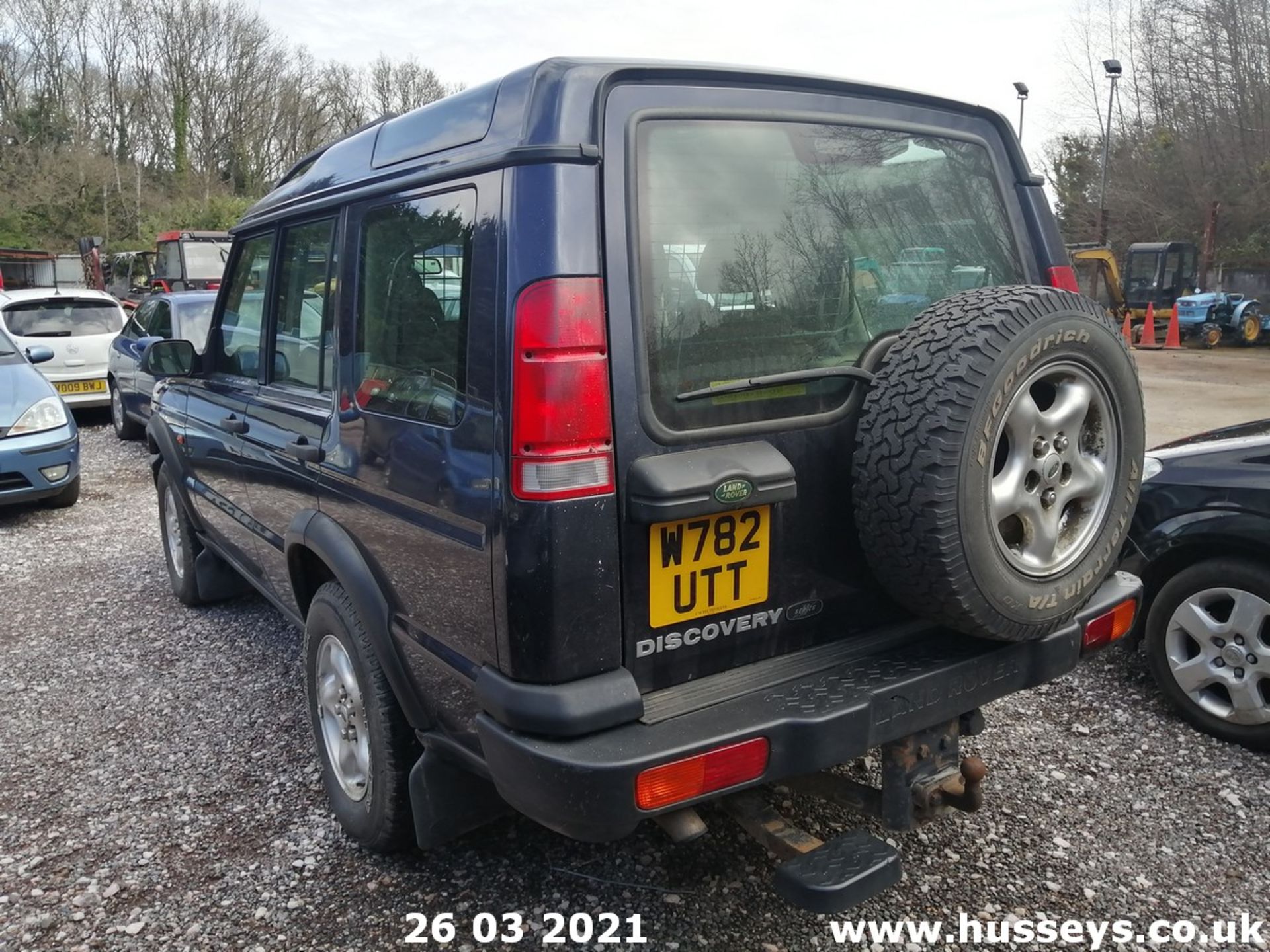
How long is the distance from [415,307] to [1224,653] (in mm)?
3079

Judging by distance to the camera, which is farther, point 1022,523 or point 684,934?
point 684,934

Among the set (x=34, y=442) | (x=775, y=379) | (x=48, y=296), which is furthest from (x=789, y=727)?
(x=48, y=296)

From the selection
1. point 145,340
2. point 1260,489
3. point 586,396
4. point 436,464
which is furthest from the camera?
point 145,340

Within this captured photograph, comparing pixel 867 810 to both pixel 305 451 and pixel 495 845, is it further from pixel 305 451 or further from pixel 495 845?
pixel 305 451

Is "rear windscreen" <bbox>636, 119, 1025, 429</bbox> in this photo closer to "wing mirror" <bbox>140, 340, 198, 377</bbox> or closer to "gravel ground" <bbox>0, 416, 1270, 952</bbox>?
"gravel ground" <bbox>0, 416, 1270, 952</bbox>

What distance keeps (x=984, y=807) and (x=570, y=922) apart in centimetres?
142

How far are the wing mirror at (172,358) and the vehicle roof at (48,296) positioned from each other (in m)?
8.19

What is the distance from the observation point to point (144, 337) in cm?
964

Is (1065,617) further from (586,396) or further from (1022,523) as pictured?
(586,396)

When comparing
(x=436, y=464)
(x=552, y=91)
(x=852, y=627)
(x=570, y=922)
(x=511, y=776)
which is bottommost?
(x=570, y=922)

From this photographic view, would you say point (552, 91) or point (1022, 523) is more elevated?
point (552, 91)

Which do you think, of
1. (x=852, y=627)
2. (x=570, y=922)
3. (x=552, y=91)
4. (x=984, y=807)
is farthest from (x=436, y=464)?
(x=984, y=807)

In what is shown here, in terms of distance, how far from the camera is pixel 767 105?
2.30 meters

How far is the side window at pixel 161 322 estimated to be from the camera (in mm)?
9281
